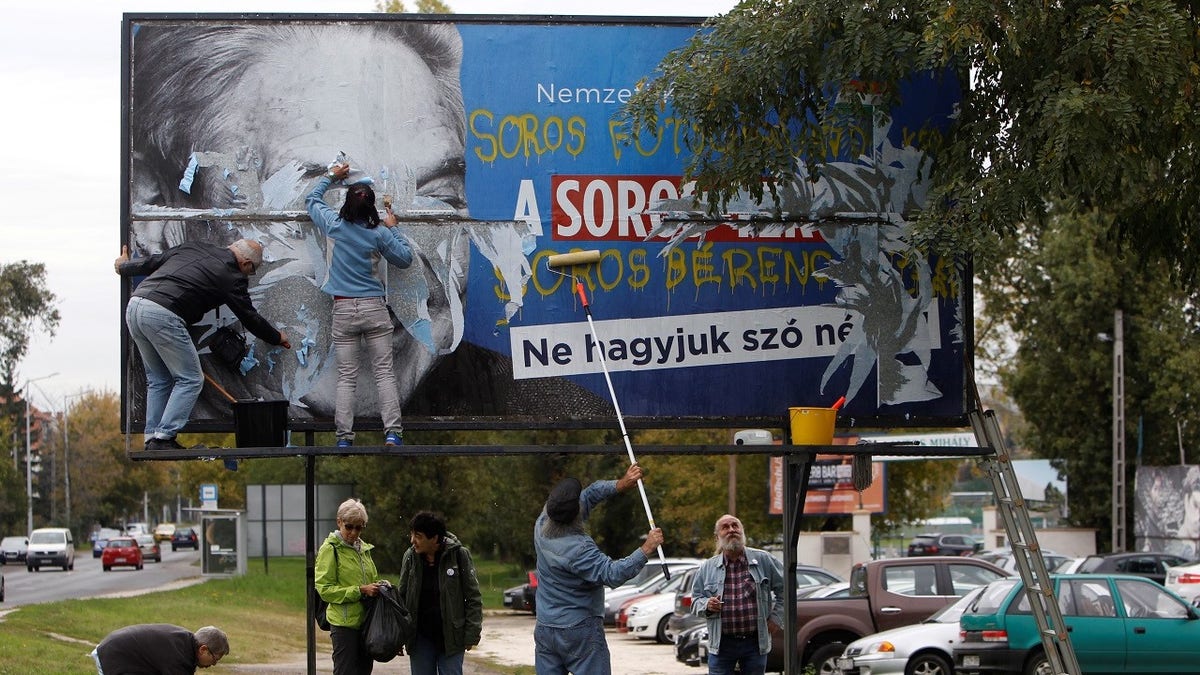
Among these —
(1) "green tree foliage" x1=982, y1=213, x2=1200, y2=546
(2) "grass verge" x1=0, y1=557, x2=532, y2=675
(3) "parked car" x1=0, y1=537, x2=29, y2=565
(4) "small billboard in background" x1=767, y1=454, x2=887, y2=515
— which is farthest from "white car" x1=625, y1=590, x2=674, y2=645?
(3) "parked car" x1=0, y1=537, x2=29, y2=565

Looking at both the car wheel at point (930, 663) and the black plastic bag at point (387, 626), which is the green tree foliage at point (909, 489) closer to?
the car wheel at point (930, 663)

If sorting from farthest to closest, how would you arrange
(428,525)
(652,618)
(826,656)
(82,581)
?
(82,581) → (652,618) → (826,656) → (428,525)

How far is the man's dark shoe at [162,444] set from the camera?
10.0 metres

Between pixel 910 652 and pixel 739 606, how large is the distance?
713cm

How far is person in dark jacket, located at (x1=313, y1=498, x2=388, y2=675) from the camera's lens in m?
9.81

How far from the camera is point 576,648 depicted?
934 centimetres

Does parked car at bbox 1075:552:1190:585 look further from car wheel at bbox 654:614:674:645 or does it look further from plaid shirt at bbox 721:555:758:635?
plaid shirt at bbox 721:555:758:635

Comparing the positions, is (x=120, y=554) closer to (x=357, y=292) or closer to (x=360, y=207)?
(x=357, y=292)

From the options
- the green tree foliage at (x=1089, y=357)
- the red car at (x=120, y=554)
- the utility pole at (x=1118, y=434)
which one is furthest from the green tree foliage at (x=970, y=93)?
the red car at (x=120, y=554)

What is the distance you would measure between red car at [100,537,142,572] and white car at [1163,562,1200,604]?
139 ft

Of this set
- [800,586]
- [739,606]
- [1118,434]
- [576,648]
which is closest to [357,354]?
[576,648]

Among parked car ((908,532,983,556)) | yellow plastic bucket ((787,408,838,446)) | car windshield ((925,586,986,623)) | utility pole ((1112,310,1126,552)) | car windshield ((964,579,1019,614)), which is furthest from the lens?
parked car ((908,532,983,556))

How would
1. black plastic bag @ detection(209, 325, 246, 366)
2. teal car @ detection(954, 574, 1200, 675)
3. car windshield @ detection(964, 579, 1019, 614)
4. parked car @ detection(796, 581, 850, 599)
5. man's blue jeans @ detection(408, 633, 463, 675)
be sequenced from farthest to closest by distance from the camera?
parked car @ detection(796, 581, 850, 599) < car windshield @ detection(964, 579, 1019, 614) < teal car @ detection(954, 574, 1200, 675) < black plastic bag @ detection(209, 325, 246, 366) < man's blue jeans @ detection(408, 633, 463, 675)

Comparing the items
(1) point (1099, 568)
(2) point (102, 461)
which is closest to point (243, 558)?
A: (1) point (1099, 568)
